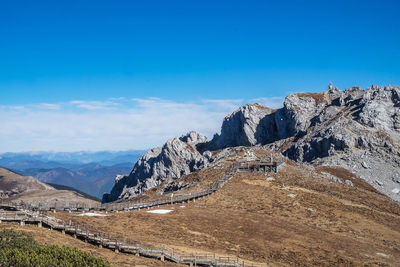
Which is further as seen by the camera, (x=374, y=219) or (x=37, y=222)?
(x=374, y=219)

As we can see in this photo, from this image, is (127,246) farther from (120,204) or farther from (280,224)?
(280,224)

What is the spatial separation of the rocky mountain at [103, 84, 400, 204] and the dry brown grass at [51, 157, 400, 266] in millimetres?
37911

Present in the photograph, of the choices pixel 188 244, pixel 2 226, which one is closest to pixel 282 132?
pixel 188 244

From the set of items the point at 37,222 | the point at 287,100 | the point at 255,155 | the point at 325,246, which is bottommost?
the point at 325,246

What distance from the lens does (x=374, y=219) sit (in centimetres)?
6016

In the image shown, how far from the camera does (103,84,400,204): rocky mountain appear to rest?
372 feet

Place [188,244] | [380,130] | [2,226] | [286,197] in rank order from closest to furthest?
[2,226], [188,244], [286,197], [380,130]

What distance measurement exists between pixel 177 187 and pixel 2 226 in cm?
5938

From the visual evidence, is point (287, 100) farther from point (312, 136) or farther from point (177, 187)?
point (177, 187)

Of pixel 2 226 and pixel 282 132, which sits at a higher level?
pixel 282 132

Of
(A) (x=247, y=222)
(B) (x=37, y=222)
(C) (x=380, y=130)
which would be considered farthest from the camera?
(C) (x=380, y=130)

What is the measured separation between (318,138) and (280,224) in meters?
84.1

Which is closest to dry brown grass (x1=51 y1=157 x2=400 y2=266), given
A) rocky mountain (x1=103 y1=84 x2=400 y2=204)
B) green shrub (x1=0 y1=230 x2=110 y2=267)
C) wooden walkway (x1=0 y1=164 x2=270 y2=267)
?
wooden walkway (x1=0 y1=164 x2=270 y2=267)

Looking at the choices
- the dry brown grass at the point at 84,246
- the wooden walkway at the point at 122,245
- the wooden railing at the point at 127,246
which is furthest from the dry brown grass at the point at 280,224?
the dry brown grass at the point at 84,246
